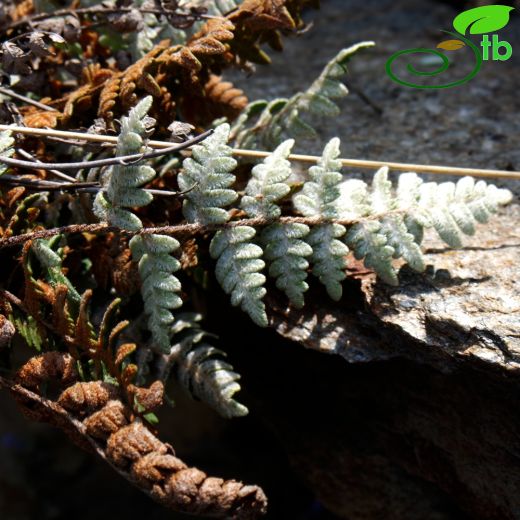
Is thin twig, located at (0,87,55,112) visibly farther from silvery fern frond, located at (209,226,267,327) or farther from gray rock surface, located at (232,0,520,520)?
gray rock surface, located at (232,0,520,520)

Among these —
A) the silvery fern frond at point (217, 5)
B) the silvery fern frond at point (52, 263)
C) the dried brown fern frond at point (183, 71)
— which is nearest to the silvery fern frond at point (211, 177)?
the dried brown fern frond at point (183, 71)

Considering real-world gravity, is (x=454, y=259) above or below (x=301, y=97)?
below

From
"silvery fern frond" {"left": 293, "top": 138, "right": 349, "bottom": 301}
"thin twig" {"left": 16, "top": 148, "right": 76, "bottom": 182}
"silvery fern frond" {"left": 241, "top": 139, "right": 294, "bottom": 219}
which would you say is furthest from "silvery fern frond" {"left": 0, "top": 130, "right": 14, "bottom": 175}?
"silvery fern frond" {"left": 293, "top": 138, "right": 349, "bottom": 301}

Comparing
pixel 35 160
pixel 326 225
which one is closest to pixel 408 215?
pixel 326 225

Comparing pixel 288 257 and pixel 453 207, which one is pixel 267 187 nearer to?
pixel 288 257

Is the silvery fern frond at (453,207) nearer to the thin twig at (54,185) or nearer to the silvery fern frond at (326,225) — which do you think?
the silvery fern frond at (326,225)

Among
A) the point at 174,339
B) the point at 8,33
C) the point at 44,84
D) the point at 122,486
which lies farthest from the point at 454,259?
the point at 122,486

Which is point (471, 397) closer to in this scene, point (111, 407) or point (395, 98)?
point (111, 407)
